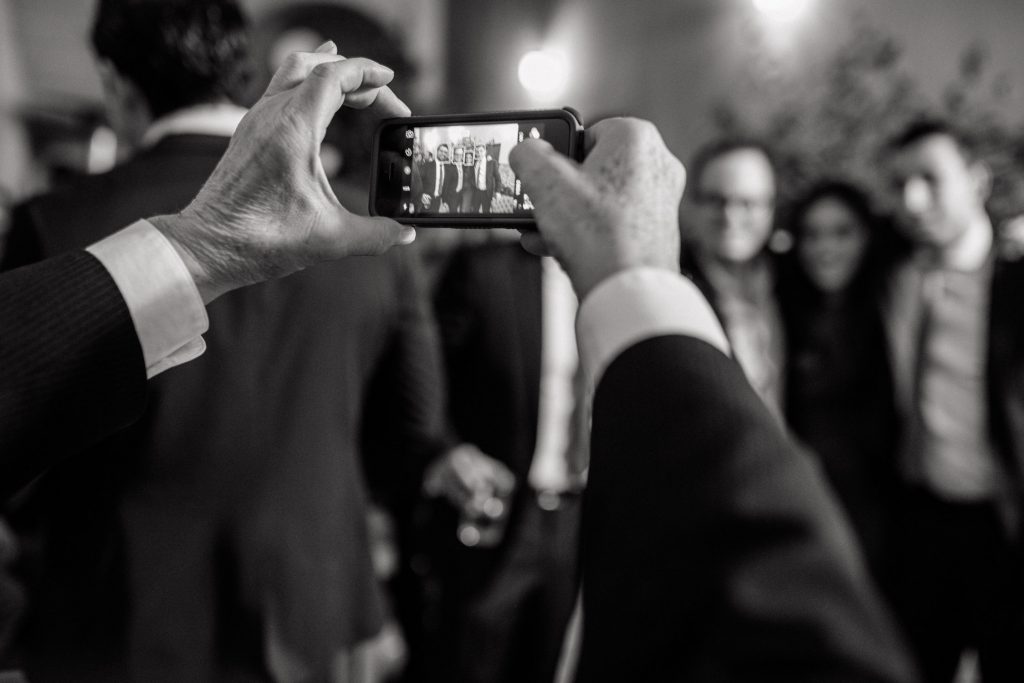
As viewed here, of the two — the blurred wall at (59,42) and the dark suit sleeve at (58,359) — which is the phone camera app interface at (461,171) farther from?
the blurred wall at (59,42)

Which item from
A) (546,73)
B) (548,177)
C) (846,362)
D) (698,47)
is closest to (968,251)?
(846,362)

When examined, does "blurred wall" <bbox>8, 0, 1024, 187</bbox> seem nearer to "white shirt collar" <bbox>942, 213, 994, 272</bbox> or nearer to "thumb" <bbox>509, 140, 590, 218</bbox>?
"white shirt collar" <bbox>942, 213, 994, 272</bbox>

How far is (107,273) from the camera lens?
594 mm

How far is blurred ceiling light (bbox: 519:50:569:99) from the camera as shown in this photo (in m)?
4.83

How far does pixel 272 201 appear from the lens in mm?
644

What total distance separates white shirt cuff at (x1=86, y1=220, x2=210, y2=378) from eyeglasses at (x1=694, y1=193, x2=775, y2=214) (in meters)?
1.67

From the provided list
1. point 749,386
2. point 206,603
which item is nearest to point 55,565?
point 206,603

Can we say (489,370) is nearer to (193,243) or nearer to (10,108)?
(193,243)

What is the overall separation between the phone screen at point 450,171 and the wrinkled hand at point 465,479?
0.79 m

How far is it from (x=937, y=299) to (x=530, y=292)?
1.04m

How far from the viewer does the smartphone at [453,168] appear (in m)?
0.70

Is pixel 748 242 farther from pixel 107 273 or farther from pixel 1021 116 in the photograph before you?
pixel 107 273

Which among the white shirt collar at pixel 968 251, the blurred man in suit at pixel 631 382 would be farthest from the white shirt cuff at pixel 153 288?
the white shirt collar at pixel 968 251

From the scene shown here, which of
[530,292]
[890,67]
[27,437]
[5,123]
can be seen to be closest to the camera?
[27,437]
